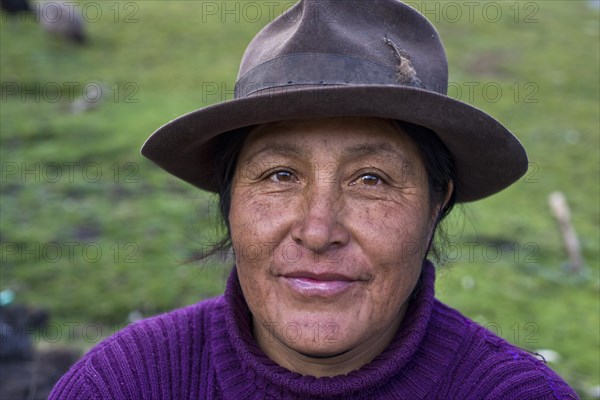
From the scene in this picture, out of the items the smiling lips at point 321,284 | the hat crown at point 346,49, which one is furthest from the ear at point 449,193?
the smiling lips at point 321,284

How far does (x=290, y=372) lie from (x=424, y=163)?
0.75 metres

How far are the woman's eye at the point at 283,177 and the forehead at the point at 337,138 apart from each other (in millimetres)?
59

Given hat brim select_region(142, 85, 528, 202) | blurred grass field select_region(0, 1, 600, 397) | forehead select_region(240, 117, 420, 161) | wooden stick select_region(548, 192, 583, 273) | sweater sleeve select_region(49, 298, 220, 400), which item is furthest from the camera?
wooden stick select_region(548, 192, 583, 273)

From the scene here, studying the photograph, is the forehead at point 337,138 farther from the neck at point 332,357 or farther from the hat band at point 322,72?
the neck at point 332,357

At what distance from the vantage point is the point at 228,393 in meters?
2.22

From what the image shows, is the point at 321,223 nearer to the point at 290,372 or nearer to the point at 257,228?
the point at 257,228

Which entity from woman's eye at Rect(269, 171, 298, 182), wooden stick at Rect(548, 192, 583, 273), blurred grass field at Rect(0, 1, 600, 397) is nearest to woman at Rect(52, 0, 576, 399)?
woman's eye at Rect(269, 171, 298, 182)

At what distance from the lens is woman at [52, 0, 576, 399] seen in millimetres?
1995

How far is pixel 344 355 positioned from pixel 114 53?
9.46 meters

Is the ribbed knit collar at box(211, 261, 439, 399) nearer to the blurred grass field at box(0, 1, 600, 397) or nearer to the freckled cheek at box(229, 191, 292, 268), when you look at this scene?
the freckled cheek at box(229, 191, 292, 268)

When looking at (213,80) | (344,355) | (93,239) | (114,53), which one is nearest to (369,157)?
(344,355)

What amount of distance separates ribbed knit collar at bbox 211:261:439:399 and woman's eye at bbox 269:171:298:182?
1.52ft

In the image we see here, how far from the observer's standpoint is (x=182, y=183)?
707 cm

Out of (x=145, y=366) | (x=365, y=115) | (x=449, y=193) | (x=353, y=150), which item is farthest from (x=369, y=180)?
(x=145, y=366)
